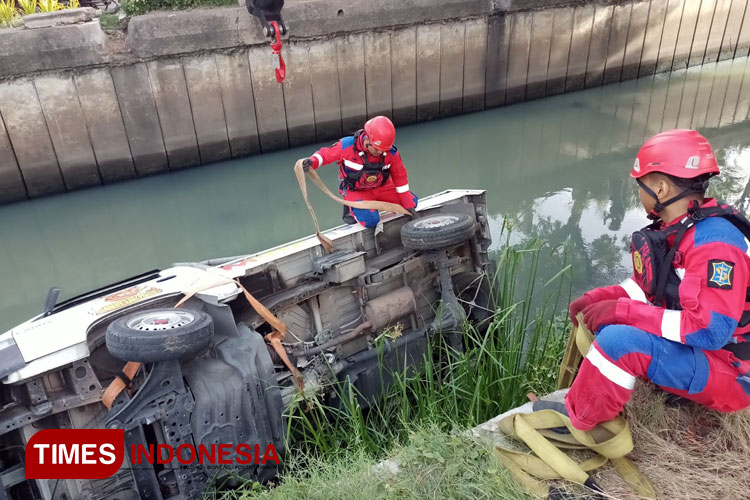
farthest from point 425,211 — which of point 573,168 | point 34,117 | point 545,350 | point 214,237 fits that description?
point 34,117

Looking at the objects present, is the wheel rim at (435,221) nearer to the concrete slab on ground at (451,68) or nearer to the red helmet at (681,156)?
the red helmet at (681,156)

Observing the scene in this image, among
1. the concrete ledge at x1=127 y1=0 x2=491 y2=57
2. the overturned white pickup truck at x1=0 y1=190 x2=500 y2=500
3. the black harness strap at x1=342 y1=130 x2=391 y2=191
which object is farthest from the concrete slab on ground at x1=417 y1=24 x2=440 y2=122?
the overturned white pickup truck at x1=0 y1=190 x2=500 y2=500

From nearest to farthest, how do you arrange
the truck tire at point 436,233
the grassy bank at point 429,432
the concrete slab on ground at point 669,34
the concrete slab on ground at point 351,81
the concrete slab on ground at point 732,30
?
the grassy bank at point 429,432 → the truck tire at point 436,233 → the concrete slab on ground at point 351,81 → the concrete slab on ground at point 669,34 → the concrete slab on ground at point 732,30

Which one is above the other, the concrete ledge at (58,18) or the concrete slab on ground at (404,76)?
the concrete ledge at (58,18)

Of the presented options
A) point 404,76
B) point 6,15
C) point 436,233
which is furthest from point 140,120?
point 436,233

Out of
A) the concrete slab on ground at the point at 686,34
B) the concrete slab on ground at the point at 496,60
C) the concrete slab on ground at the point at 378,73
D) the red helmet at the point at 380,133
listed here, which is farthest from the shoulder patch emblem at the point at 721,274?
the concrete slab on ground at the point at 686,34

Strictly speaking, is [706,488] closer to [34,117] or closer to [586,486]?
[586,486]

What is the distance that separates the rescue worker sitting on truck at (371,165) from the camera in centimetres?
488

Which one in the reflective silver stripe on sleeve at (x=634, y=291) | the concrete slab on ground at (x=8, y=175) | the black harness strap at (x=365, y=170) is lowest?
the concrete slab on ground at (x=8, y=175)

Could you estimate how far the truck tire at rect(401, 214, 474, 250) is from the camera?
4.14 metres

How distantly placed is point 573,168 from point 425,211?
7191 millimetres

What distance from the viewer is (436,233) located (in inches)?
163

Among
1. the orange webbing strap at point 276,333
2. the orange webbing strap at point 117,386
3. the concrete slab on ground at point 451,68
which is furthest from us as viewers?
the concrete slab on ground at point 451,68

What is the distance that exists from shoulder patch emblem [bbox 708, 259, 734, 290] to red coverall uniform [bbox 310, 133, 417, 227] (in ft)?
9.63
